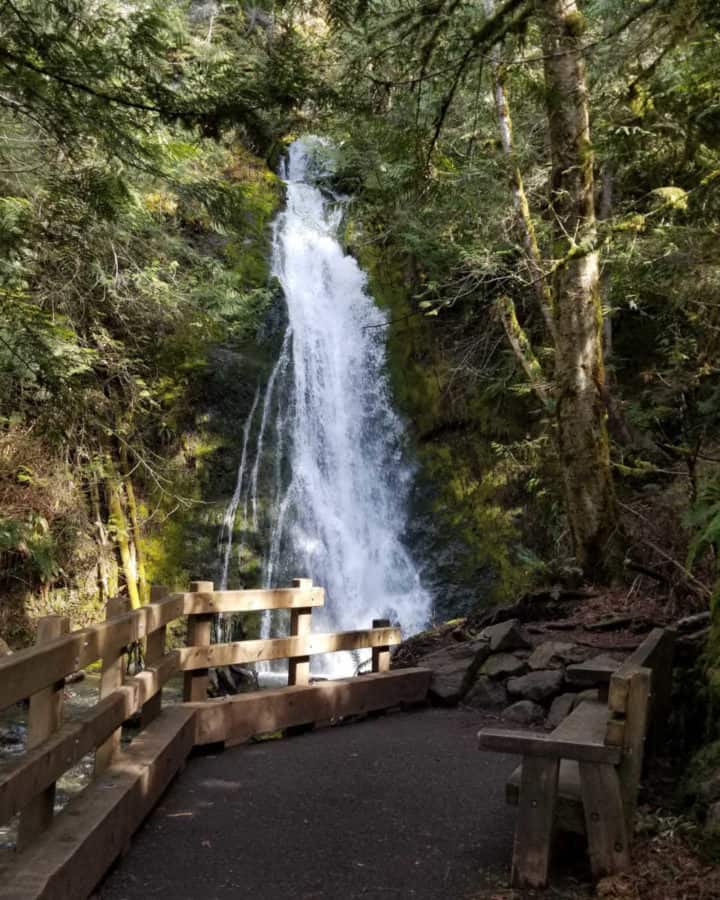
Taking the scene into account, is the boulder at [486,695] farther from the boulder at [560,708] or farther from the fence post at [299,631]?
the fence post at [299,631]

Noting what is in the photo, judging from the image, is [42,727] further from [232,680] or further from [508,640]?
[232,680]

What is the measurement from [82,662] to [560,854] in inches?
96.6

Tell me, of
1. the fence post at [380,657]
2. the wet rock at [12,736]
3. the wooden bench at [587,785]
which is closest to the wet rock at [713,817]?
the wooden bench at [587,785]

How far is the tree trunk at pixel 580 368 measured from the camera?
9.13 m

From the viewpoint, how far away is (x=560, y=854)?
12.6ft

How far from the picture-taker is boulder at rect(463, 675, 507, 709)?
7.54 m

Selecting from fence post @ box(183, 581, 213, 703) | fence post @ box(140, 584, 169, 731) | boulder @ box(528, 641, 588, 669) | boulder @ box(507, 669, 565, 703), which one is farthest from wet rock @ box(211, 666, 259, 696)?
fence post @ box(140, 584, 169, 731)

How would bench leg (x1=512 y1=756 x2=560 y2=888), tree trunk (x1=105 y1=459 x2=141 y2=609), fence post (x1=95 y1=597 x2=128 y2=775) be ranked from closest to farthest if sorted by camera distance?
bench leg (x1=512 y1=756 x2=560 y2=888) < fence post (x1=95 y1=597 x2=128 y2=775) < tree trunk (x1=105 y1=459 x2=141 y2=609)

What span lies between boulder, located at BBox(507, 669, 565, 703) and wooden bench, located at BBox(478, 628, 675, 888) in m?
3.42

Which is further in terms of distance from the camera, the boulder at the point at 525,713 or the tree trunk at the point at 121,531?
the tree trunk at the point at 121,531

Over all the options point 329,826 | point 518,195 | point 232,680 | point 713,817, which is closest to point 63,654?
point 329,826

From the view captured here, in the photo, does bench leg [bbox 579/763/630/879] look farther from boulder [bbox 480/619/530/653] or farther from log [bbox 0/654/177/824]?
boulder [bbox 480/619/530/653]

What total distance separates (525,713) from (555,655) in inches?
28.8

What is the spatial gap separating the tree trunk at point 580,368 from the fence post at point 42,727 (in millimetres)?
7069
